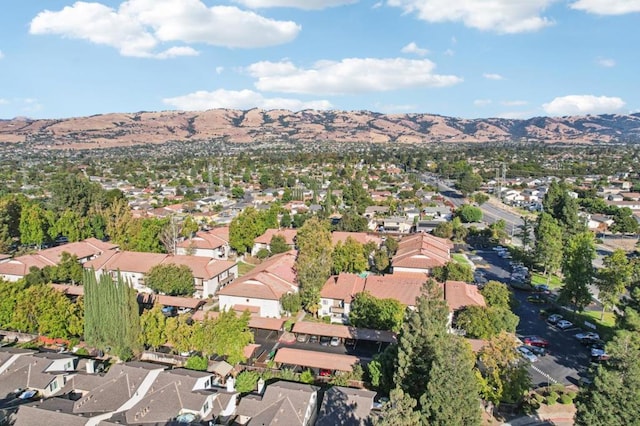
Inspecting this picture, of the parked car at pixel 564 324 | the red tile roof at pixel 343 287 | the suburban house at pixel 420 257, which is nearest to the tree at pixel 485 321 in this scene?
the parked car at pixel 564 324

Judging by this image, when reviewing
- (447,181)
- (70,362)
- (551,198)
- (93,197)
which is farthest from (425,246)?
(447,181)

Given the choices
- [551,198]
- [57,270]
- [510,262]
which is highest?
[551,198]

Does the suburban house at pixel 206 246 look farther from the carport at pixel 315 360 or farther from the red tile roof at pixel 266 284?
the carport at pixel 315 360

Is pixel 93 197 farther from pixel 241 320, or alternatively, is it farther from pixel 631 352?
pixel 631 352

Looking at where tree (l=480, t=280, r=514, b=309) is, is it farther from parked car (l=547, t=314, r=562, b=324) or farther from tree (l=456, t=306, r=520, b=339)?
parked car (l=547, t=314, r=562, b=324)

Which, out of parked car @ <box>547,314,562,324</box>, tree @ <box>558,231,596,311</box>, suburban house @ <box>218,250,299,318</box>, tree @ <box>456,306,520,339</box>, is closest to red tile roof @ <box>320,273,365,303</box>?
suburban house @ <box>218,250,299,318</box>

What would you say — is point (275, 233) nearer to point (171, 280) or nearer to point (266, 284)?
point (266, 284)
